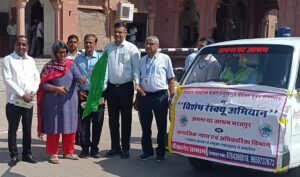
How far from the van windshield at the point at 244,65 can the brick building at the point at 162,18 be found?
13.6 meters

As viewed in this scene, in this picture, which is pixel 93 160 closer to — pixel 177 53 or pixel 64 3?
pixel 64 3

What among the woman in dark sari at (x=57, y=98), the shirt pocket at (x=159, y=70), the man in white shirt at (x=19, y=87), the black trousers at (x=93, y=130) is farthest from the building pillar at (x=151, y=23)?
the man in white shirt at (x=19, y=87)

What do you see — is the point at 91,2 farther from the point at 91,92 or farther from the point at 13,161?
the point at 13,161

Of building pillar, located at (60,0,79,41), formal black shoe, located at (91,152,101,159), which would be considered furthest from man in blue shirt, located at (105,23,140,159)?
building pillar, located at (60,0,79,41)

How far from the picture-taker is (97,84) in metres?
7.14

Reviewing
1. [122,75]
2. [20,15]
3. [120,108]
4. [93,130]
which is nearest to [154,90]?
[122,75]

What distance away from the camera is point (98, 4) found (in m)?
23.0

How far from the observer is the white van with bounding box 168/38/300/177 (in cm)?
535

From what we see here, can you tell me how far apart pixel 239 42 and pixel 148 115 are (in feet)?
5.67

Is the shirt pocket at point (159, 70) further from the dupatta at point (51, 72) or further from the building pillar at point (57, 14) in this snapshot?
the building pillar at point (57, 14)

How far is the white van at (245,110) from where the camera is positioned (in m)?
5.35

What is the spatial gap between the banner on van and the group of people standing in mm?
1058

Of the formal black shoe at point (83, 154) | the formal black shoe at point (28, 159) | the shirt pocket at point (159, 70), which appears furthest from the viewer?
the formal black shoe at point (83, 154)

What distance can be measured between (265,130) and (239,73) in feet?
3.37
